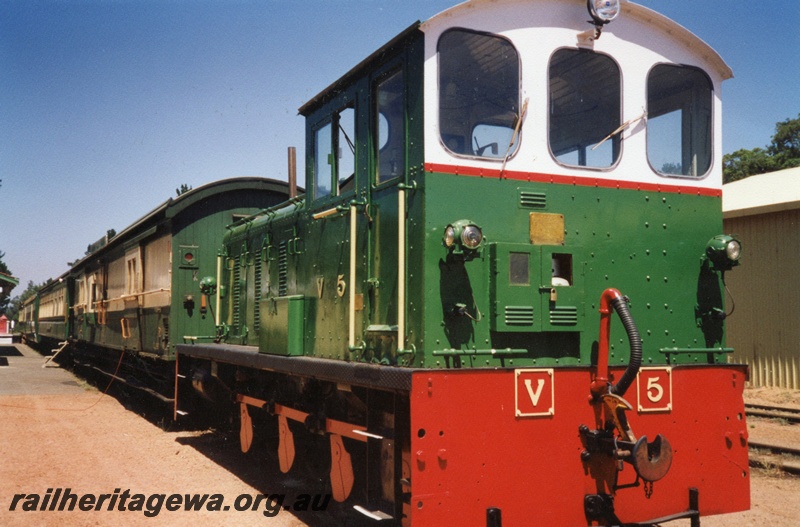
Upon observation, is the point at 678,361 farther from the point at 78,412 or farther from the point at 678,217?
the point at 78,412

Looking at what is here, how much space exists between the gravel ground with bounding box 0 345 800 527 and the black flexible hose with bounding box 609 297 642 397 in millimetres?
2101

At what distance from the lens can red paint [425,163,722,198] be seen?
4754 mm

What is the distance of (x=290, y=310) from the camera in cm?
642

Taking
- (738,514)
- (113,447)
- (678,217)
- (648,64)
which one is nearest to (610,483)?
(678,217)

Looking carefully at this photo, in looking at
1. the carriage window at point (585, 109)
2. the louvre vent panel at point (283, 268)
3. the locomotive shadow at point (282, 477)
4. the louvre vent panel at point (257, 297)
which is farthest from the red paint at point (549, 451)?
the louvre vent panel at point (257, 297)

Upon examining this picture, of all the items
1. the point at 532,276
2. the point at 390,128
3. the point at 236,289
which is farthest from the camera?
the point at 236,289

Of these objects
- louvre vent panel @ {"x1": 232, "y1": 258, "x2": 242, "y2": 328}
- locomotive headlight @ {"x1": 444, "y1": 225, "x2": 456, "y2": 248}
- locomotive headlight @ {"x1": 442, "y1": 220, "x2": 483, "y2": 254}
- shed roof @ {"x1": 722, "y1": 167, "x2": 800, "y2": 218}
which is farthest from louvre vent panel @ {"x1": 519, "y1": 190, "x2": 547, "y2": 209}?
shed roof @ {"x1": 722, "y1": 167, "x2": 800, "y2": 218}

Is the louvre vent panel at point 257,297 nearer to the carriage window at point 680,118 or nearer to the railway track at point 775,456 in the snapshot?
the carriage window at point 680,118

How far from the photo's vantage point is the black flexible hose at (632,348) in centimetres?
441

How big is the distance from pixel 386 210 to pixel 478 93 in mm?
1029

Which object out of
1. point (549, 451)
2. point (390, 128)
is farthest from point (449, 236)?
point (549, 451)

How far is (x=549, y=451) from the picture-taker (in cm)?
462

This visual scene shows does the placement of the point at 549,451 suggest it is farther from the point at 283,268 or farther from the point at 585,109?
the point at 283,268

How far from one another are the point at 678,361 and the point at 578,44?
2.31 meters
